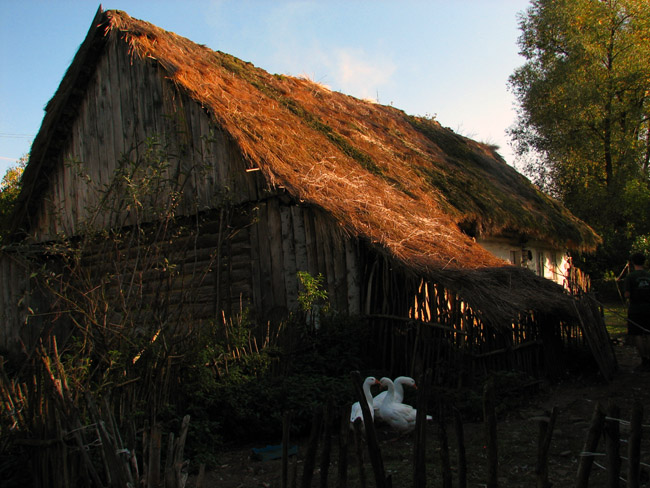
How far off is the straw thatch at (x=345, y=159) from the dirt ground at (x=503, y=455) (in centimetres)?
196

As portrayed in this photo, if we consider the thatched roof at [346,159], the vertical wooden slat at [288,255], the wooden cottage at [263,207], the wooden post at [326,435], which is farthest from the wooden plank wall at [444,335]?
the wooden post at [326,435]

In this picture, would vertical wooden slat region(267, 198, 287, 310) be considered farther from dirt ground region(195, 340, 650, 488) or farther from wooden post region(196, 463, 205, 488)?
wooden post region(196, 463, 205, 488)

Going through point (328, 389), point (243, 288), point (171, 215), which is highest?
point (171, 215)

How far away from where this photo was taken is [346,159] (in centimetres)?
996

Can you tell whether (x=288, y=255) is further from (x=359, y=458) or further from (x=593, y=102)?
(x=593, y=102)

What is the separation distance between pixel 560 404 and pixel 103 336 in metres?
4.76

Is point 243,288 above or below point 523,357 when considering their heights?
above

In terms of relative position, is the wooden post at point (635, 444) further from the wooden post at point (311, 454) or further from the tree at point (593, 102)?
the tree at point (593, 102)

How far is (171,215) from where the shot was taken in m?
5.88

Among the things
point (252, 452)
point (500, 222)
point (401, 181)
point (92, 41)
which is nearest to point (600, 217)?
point (500, 222)

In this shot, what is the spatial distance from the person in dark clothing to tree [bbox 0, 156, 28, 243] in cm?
1080

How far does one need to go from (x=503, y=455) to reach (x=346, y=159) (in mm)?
6317

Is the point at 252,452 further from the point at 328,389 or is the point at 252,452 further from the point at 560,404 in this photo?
the point at 560,404

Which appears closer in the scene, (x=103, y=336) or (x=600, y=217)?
(x=103, y=336)
